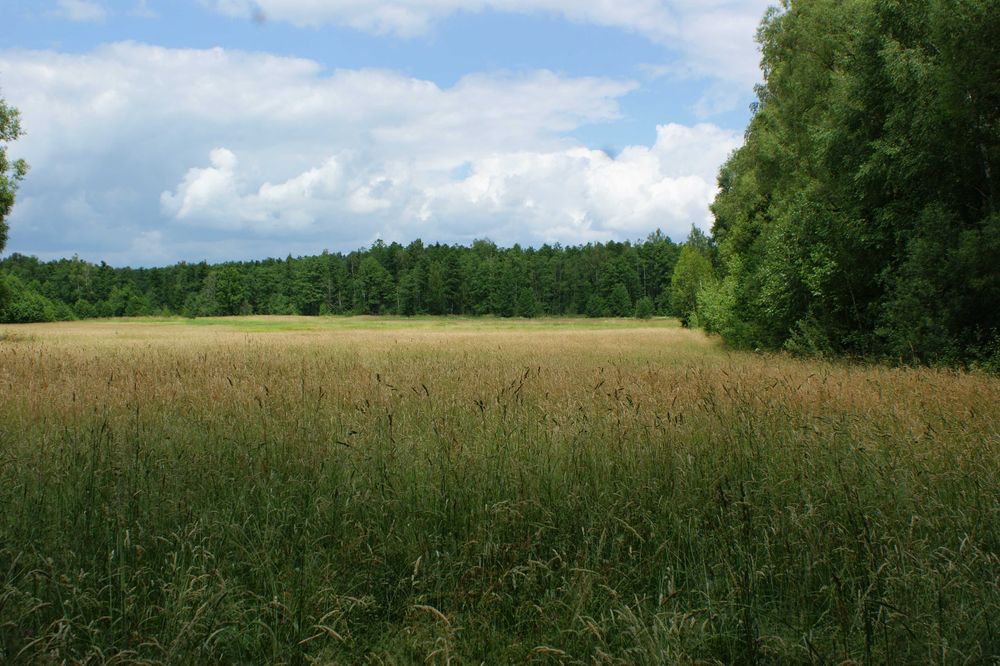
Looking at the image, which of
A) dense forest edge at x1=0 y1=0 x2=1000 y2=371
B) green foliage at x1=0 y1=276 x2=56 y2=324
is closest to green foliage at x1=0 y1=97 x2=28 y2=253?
dense forest edge at x1=0 y1=0 x2=1000 y2=371

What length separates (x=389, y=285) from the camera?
123375 mm

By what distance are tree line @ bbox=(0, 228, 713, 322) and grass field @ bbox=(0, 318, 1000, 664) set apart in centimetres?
10712

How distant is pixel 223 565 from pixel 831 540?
3856mm

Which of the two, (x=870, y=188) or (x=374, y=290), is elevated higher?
(x=374, y=290)

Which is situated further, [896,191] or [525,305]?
[525,305]

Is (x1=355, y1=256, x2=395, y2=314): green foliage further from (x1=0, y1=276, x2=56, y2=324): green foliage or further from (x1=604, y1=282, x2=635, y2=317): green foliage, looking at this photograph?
(x1=0, y1=276, x2=56, y2=324): green foliage

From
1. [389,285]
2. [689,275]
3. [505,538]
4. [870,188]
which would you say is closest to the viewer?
[505,538]

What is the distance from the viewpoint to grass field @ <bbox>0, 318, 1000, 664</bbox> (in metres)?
3.06

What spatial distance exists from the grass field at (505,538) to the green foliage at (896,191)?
30.0 feet

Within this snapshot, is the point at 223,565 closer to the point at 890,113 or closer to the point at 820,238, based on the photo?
the point at 890,113

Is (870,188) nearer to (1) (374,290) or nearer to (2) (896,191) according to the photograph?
(2) (896,191)

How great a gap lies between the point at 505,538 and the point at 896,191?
1705 cm

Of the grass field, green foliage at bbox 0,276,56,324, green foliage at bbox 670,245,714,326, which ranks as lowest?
the grass field

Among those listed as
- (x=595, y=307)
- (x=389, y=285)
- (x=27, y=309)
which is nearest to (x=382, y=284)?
(x=389, y=285)
